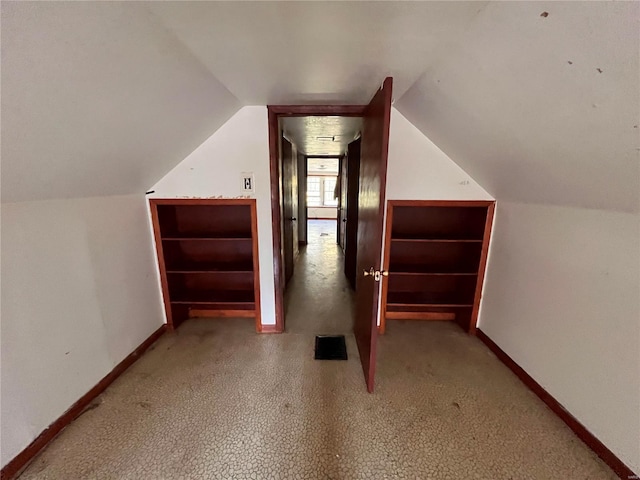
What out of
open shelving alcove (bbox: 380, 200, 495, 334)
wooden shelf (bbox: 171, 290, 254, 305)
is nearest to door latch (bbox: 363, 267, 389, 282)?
open shelving alcove (bbox: 380, 200, 495, 334)

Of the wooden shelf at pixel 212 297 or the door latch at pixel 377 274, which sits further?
the wooden shelf at pixel 212 297

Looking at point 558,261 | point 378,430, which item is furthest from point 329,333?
point 558,261

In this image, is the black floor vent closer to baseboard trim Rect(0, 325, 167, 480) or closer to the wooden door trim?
the wooden door trim

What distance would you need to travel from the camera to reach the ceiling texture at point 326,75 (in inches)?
36.2

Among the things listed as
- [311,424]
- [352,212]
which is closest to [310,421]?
[311,424]

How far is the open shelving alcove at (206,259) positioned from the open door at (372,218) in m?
1.02

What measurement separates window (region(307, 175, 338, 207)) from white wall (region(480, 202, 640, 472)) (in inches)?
312

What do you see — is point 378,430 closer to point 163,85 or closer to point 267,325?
point 267,325

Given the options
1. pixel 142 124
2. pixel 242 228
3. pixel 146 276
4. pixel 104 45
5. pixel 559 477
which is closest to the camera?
pixel 104 45

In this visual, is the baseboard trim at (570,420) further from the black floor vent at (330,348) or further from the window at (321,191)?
the window at (321,191)

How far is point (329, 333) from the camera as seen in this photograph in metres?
2.66

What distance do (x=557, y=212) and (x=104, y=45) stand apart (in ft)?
8.69

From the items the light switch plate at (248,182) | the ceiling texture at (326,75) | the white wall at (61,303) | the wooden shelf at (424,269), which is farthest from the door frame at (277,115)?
the wooden shelf at (424,269)

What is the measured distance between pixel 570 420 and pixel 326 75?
2.66 m
